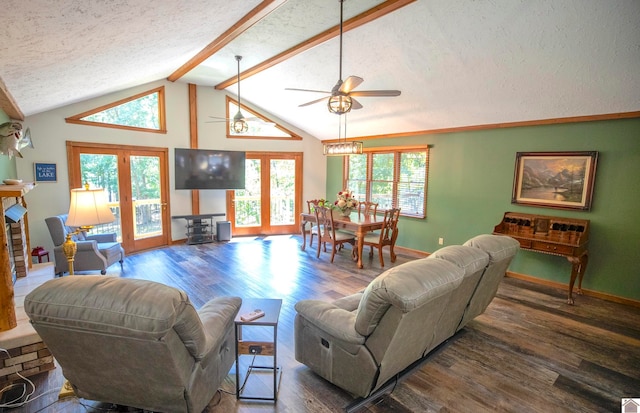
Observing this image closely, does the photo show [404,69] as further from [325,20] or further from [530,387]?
[530,387]

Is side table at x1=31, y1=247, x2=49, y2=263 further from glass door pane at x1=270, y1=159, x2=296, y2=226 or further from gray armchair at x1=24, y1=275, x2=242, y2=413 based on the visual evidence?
glass door pane at x1=270, y1=159, x2=296, y2=226

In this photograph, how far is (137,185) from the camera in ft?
20.2

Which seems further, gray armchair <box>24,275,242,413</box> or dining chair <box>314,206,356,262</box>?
dining chair <box>314,206,356,262</box>

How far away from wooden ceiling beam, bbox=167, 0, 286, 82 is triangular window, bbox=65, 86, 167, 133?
121cm

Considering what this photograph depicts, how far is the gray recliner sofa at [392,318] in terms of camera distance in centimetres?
182

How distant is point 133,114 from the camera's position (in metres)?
6.06

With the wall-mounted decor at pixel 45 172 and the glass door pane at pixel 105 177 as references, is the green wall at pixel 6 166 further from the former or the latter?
the glass door pane at pixel 105 177

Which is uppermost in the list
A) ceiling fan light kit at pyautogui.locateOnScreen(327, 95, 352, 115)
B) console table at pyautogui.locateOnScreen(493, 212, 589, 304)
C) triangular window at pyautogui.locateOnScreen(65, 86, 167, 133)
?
triangular window at pyautogui.locateOnScreen(65, 86, 167, 133)

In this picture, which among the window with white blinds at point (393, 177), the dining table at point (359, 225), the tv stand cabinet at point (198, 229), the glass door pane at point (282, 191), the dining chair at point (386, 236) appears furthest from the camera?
the glass door pane at point (282, 191)

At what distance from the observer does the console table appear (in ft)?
12.9

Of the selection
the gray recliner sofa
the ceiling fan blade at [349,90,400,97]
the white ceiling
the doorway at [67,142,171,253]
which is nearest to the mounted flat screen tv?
the doorway at [67,142,171,253]

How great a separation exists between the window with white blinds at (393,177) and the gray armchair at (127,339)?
5242mm

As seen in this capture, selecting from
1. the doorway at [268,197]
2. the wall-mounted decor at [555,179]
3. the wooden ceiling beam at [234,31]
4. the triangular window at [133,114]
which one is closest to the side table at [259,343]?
the wooden ceiling beam at [234,31]

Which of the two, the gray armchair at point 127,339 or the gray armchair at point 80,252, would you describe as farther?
the gray armchair at point 80,252
